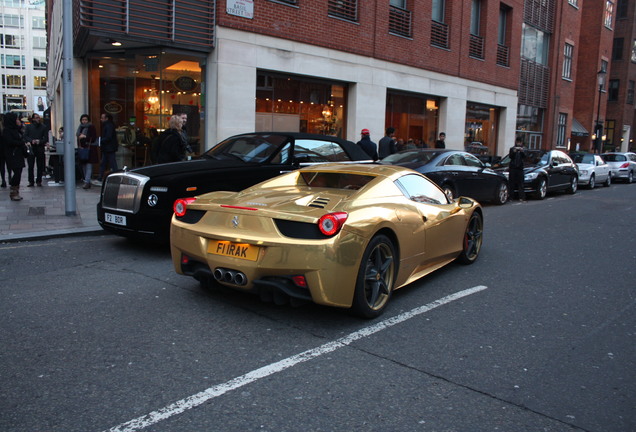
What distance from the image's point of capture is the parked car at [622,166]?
26.1 meters

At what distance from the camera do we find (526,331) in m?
4.63

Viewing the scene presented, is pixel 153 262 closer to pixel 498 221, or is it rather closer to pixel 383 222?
pixel 383 222

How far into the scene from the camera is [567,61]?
3278 cm

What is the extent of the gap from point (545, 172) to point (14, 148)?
14284 mm

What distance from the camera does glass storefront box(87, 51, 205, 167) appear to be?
14.4 meters

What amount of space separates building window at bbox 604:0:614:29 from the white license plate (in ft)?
140

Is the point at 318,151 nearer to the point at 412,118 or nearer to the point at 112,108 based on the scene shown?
the point at 112,108

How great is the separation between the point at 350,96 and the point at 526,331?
13.9 meters

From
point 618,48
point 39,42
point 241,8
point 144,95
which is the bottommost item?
point 144,95

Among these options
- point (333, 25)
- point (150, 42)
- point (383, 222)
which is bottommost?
point (383, 222)

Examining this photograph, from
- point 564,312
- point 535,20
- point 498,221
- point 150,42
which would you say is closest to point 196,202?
point 564,312

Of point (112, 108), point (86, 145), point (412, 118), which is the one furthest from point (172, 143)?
point (412, 118)

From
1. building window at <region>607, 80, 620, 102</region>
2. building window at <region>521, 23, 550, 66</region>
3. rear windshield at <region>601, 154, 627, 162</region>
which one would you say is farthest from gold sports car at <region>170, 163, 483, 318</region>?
building window at <region>607, 80, 620, 102</region>

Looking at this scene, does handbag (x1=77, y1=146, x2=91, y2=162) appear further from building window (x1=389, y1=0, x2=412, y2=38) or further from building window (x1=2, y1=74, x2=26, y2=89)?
building window (x1=2, y1=74, x2=26, y2=89)
